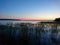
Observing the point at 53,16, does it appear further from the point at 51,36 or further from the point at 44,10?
the point at 51,36

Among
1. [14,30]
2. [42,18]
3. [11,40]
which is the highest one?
[42,18]

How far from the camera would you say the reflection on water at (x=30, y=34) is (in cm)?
197

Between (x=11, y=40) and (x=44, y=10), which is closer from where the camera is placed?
(x=11, y=40)

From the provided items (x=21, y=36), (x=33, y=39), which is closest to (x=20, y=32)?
(x=21, y=36)

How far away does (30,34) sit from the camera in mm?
2020

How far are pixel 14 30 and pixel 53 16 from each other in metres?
0.58

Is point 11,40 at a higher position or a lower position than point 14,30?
lower

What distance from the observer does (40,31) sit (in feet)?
6.72

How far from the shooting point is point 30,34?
2020mm

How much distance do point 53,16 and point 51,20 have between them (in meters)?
0.06

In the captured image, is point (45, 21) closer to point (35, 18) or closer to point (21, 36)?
point (35, 18)

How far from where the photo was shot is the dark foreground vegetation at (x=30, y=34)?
197 cm

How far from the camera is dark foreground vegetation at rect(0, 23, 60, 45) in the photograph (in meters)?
1.97

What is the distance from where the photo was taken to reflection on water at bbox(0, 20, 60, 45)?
6.45ft
